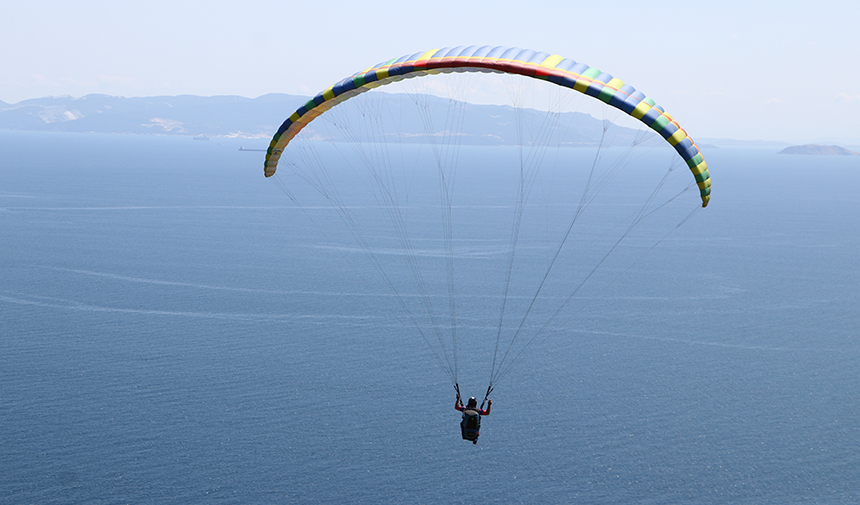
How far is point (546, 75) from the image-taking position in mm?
18094

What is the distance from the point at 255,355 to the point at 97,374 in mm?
11273

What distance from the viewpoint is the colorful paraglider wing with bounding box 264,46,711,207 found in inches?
706

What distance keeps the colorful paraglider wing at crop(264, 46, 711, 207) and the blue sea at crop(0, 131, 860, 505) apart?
2687 cm

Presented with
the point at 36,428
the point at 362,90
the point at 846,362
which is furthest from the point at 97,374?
the point at 846,362

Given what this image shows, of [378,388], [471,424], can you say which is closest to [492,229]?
[378,388]

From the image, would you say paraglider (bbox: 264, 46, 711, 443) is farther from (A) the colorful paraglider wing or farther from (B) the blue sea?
(B) the blue sea

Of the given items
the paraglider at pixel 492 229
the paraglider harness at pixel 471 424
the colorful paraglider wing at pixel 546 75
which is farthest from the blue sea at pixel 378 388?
the colorful paraglider wing at pixel 546 75

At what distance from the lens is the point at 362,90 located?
2050cm

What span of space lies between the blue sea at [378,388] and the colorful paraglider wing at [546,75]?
2687cm

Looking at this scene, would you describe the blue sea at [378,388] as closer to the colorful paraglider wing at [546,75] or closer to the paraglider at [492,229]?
the paraglider at [492,229]

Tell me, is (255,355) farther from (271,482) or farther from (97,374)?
(271,482)

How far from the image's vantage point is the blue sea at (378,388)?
41.2 meters

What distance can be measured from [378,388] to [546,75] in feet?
120

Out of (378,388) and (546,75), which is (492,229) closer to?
(378,388)
